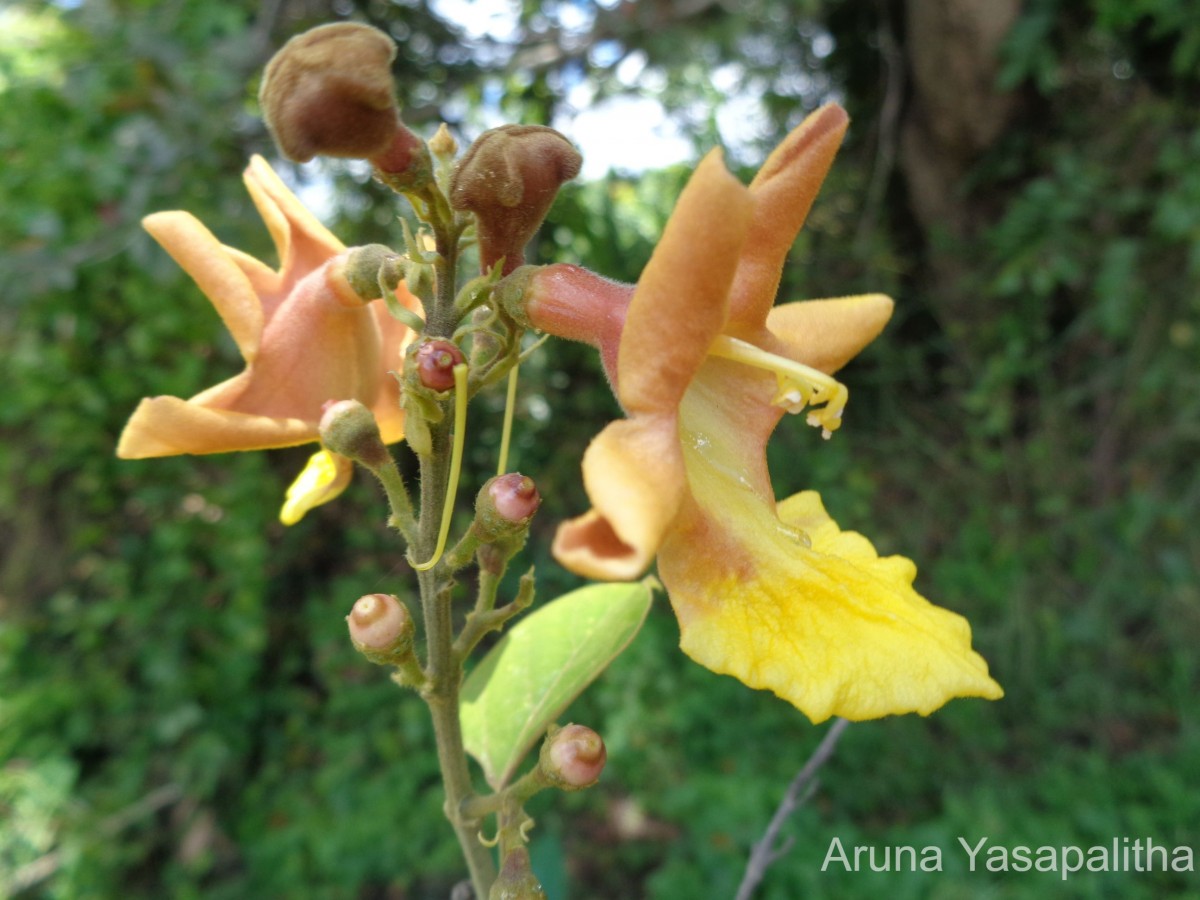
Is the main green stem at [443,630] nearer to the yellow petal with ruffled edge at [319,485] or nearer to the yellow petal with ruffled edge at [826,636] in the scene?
the yellow petal with ruffled edge at [319,485]

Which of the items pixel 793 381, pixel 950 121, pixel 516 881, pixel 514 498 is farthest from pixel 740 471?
pixel 950 121

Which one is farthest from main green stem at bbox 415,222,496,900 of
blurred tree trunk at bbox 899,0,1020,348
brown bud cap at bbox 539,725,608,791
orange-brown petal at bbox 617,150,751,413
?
blurred tree trunk at bbox 899,0,1020,348

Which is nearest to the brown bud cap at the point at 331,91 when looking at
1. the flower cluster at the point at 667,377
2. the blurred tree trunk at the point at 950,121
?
the flower cluster at the point at 667,377

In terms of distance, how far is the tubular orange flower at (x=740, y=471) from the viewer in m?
0.56

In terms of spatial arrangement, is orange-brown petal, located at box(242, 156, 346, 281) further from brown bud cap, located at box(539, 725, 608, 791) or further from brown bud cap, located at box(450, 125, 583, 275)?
brown bud cap, located at box(539, 725, 608, 791)

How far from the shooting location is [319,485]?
0.90 m

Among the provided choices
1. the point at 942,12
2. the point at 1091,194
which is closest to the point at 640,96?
the point at 942,12

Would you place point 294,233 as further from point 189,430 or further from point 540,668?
point 540,668

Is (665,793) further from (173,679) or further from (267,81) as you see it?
(267,81)

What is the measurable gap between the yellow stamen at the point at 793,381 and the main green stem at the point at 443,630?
0.26 metres

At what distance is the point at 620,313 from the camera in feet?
2.25

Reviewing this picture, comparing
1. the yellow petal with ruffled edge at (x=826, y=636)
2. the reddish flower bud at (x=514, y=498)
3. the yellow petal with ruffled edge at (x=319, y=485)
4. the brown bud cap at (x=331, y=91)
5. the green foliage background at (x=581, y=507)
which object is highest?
the brown bud cap at (x=331, y=91)

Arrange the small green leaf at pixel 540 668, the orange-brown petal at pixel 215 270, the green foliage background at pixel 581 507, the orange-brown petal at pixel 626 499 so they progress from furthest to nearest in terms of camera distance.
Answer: the green foliage background at pixel 581 507
the small green leaf at pixel 540 668
the orange-brown petal at pixel 215 270
the orange-brown petal at pixel 626 499

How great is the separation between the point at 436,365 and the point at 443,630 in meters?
0.29
